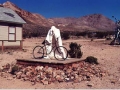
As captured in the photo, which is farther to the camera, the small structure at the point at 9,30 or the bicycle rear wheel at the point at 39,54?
the small structure at the point at 9,30

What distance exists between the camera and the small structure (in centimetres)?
1985

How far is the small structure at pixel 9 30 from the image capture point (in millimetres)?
19853

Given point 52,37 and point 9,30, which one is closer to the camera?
point 52,37

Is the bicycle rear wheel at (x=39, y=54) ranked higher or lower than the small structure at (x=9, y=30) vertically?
lower

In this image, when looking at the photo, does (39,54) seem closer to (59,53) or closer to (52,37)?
(52,37)

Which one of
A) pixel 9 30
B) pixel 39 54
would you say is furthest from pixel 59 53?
pixel 9 30

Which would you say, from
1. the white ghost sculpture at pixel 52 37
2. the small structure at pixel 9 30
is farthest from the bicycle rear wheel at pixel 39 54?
the small structure at pixel 9 30

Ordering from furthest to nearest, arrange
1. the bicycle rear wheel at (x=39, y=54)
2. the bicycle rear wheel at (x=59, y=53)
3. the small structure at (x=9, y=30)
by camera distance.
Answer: the small structure at (x=9, y=30)
the bicycle rear wheel at (x=39, y=54)
the bicycle rear wheel at (x=59, y=53)

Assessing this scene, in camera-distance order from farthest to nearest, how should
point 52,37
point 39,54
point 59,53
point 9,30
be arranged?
1. point 9,30
2. point 39,54
3. point 52,37
4. point 59,53

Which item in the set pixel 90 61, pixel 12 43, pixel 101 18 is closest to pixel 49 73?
pixel 90 61

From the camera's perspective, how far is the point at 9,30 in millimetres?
20562

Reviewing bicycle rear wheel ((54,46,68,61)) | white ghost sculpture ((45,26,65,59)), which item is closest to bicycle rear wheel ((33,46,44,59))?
white ghost sculpture ((45,26,65,59))

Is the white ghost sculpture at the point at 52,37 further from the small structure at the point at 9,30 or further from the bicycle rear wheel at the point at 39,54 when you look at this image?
the small structure at the point at 9,30

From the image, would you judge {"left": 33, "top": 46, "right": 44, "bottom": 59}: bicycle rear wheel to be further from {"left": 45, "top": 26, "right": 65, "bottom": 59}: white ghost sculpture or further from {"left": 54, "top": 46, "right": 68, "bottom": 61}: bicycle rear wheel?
{"left": 54, "top": 46, "right": 68, "bottom": 61}: bicycle rear wheel
